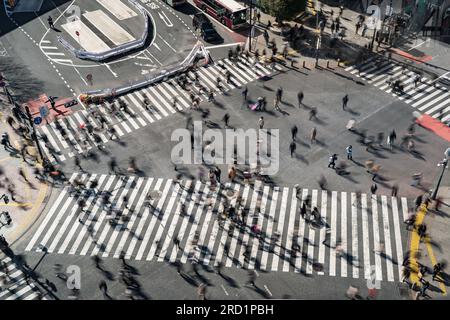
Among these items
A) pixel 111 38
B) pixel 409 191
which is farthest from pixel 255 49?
pixel 409 191

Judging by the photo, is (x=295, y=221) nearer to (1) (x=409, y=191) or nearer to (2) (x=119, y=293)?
(1) (x=409, y=191)

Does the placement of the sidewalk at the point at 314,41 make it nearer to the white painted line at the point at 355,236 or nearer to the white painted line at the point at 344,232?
the white painted line at the point at 344,232

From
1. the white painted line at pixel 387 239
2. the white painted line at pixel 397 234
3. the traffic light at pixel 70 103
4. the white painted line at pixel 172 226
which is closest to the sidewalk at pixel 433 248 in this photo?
the white painted line at pixel 397 234

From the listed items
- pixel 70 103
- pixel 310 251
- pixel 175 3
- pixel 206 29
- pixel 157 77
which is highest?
pixel 175 3

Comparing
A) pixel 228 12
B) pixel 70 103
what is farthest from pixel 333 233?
pixel 228 12

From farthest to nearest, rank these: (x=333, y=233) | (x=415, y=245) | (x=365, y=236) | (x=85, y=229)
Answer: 1. (x=85, y=229)
2. (x=333, y=233)
3. (x=365, y=236)
4. (x=415, y=245)

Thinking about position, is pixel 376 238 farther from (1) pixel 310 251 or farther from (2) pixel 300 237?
(2) pixel 300 237
